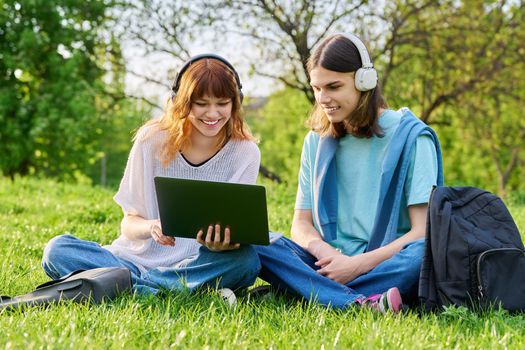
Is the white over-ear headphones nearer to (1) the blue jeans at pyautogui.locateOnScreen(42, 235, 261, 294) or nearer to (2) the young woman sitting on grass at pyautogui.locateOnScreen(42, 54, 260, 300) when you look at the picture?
(2) the young woman sitting on grass at pyautogui.locateOnScreen(42, 54, 260, 300)

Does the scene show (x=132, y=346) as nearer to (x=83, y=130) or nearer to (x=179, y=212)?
(x=179, y=212)

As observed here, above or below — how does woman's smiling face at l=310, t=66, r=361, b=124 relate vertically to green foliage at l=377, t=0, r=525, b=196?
below

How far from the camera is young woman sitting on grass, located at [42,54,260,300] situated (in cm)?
399

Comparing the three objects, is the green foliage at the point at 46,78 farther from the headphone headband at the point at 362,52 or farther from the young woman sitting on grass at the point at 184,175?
the headphone headband at the point at 362,52

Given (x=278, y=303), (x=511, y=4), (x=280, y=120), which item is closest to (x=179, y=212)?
(x=278, y=303)

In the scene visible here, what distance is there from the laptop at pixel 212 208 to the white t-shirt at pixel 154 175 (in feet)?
1.83

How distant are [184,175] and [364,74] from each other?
1.25 m

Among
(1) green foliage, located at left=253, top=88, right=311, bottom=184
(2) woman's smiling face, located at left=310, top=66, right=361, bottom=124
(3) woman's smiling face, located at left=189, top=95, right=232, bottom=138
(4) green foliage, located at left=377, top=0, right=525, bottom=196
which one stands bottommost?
(1) green foliage, located at left=253, top=88, right=311, bottom=184

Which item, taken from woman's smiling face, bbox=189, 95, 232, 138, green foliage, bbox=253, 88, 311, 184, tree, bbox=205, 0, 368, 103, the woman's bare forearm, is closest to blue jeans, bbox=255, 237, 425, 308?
the woman's bare forearm

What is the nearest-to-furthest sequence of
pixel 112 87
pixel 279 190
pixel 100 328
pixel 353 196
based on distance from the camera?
pixel 100 328 < pixel 353 196 < pixel 279 190 < pixel 112 87

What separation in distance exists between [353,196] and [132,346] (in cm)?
204

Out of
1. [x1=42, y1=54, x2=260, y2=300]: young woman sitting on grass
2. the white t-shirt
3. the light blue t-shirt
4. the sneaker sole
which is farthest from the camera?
the white t-shirt

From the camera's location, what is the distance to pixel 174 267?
4.11 m

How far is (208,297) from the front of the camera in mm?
3842
